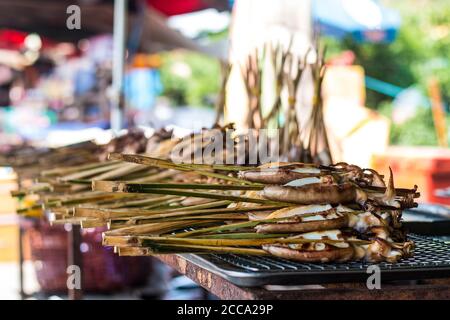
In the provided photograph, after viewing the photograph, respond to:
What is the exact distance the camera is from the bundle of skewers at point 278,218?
1299 mm

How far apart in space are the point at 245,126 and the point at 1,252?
135 inches

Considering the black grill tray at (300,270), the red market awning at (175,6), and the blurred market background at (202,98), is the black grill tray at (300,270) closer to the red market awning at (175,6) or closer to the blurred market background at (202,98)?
the blurred market background at (202,98)

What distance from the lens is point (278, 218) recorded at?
1.36m

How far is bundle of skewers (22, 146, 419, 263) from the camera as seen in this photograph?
1.30m

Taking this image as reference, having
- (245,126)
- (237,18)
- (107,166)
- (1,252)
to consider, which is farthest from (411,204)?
(1,252)

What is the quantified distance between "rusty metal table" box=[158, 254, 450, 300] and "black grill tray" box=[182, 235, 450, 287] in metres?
0.02

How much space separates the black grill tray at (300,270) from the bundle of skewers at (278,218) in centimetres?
2

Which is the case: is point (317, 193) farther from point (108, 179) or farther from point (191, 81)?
point (191, 81)

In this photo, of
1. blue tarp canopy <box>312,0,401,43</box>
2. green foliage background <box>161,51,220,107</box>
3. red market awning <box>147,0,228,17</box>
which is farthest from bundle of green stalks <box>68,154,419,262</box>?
green foliage background <box>161,51,220,107</box>

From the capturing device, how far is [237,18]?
3984 mm

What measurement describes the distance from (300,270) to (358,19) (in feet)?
18.9

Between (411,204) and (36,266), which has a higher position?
(411,204)
